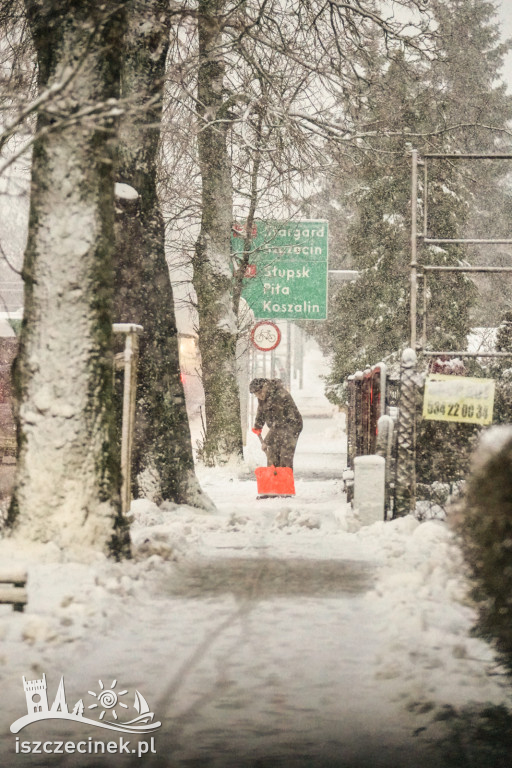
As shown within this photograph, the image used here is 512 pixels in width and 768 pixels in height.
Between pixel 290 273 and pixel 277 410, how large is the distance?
5938 mm

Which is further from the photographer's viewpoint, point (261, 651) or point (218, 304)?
point (218, 304)

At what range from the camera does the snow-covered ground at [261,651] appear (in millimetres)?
4125

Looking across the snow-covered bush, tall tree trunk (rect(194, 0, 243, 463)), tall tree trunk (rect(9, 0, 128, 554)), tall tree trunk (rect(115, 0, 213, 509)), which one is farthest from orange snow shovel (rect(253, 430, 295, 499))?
the snow-covered bush

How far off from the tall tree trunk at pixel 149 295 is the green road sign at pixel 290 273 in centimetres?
852

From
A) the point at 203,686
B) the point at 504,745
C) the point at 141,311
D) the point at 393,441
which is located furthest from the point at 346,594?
the point at 141,311

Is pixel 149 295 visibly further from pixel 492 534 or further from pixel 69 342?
pixel 492 534

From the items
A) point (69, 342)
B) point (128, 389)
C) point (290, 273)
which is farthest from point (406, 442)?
point (290, 273)

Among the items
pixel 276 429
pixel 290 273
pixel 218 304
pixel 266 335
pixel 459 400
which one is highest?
pixel 290 273

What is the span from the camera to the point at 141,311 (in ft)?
37.6

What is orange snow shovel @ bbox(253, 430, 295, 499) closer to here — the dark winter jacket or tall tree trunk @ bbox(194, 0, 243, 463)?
the dark winter jacket

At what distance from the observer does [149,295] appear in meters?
11.5

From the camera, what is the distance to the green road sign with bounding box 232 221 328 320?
20.4 metres

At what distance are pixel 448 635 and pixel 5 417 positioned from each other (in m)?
16.9

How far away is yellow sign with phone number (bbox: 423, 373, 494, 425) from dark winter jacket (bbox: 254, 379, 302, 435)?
5.04m
